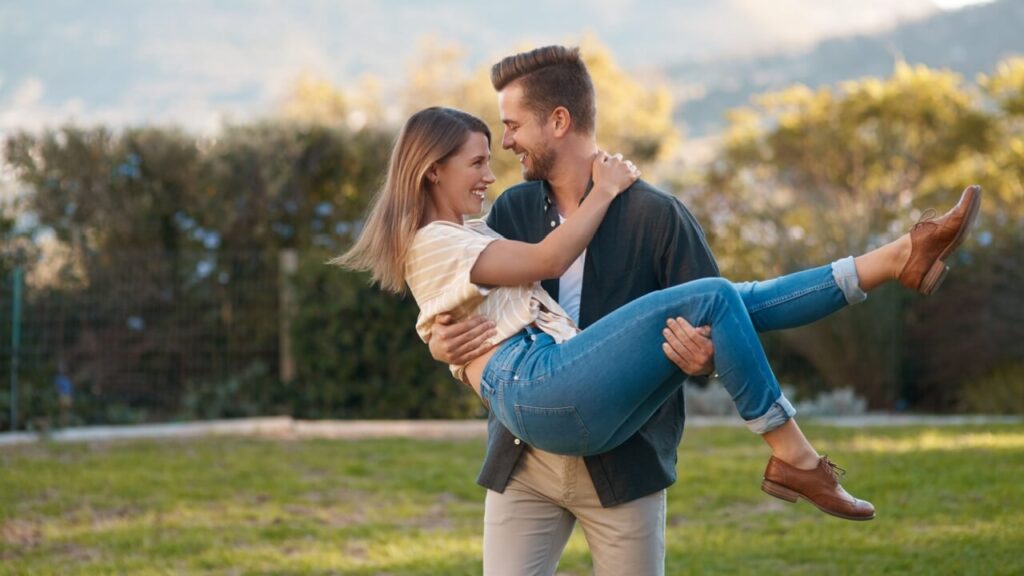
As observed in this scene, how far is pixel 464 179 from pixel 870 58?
66985mm

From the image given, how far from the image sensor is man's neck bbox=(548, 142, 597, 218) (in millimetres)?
3152

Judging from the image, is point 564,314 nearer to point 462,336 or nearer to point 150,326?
point 462,336

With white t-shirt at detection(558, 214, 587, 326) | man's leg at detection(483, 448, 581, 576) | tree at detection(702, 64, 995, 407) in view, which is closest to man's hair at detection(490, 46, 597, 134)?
white t-shirt at detection(558, 214, 587, 326)

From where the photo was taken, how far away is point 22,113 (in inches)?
2724

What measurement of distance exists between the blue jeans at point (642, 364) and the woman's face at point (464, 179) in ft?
1.43

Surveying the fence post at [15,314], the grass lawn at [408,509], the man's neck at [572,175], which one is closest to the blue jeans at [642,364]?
the man's neck at [572,175]

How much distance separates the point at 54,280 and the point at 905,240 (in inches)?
310

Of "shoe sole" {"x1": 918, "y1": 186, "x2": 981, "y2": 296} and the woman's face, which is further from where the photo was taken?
the woman's face

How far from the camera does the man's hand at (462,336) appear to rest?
2.99m

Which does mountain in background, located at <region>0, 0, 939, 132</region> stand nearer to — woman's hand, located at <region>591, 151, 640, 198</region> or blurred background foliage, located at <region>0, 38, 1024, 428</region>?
blurred background foliage, located at <region>0, 38, 1024, 428</region>

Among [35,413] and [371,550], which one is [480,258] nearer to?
[371,550]

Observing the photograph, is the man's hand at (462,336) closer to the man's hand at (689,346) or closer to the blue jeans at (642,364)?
the blue jeans at (642,364)

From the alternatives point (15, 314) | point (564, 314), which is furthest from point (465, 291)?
point (15, 314)

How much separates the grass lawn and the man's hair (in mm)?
2450
